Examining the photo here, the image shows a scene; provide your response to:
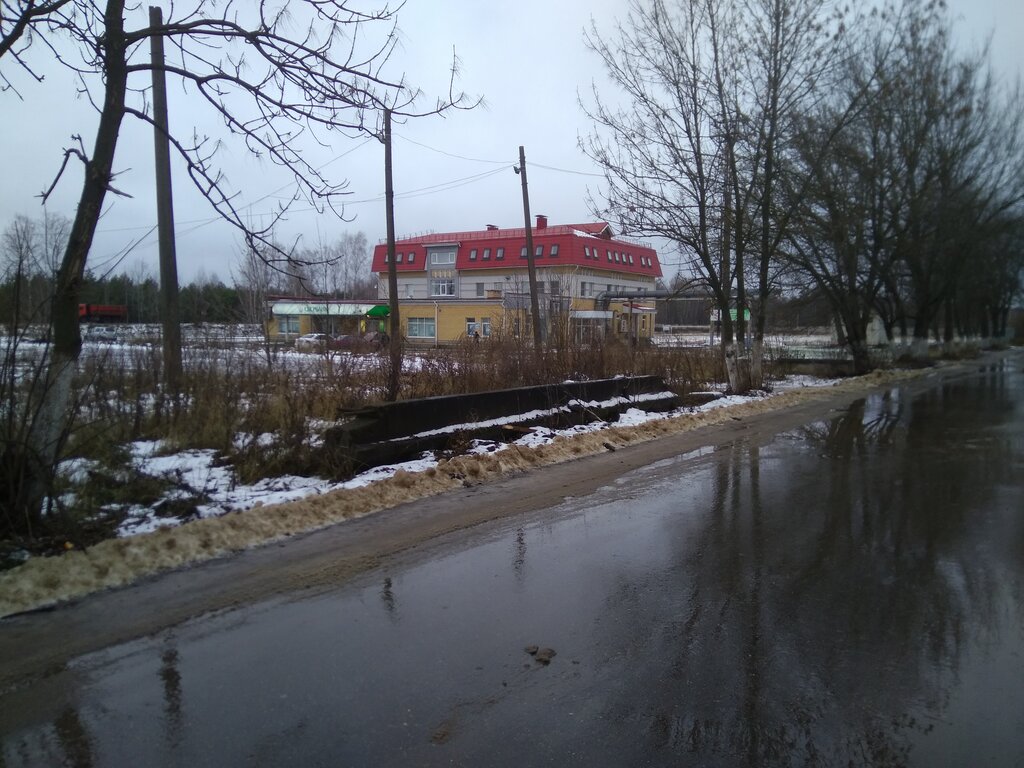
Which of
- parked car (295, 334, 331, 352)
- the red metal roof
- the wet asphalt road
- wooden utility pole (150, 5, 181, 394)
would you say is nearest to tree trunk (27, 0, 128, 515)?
the wet asphalt road

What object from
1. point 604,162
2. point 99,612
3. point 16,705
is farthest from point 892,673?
point 604,162

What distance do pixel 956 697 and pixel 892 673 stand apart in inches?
12.8

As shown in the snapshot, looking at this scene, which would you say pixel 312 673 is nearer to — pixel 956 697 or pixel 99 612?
pixel 99 612

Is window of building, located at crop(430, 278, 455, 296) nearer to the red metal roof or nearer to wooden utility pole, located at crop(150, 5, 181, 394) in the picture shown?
the red metal roof

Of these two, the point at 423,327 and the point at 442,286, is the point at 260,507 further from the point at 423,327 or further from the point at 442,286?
the point at 442,286

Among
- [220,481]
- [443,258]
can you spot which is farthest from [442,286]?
[220,481]

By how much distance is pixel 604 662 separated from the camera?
13.8ft

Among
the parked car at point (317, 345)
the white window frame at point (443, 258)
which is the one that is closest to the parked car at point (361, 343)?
the parked car at point (317, 345)

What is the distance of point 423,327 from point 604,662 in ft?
169

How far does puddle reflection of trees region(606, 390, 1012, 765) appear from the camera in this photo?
352 cm

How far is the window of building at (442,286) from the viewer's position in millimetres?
63312

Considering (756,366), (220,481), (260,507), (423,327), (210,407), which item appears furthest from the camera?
(423,327)

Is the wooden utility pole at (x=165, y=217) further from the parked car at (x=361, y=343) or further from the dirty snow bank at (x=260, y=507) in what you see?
the dirty snow bank at (x=260, y=507)

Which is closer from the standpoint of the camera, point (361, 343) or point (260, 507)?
point (260, 507)
